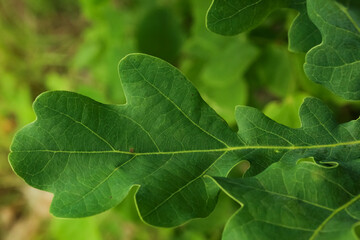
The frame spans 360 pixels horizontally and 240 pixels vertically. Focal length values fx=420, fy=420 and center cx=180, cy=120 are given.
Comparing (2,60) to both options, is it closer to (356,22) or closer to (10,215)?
(10,215)

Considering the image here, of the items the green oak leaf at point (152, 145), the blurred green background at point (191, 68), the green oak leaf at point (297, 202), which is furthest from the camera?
the blurred green background at point (191, 68)

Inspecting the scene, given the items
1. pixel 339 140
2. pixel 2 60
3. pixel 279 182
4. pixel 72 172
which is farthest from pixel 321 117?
pixel 2 60

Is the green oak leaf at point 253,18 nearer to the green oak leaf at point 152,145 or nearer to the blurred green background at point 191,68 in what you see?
the green oak leaf at point 152,145

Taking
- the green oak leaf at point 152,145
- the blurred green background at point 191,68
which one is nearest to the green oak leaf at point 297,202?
the green oak leaf at point 152,145

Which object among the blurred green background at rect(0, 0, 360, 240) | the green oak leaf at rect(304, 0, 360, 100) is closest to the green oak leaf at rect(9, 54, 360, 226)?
the green oak leaf at rect(304, 0, 360, 100)

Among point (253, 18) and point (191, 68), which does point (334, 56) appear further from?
point (191, 68)

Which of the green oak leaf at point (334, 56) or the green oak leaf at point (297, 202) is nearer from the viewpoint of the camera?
the green oak leaf at point (297, 202)

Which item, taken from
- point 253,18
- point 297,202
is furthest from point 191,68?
point 297,202
